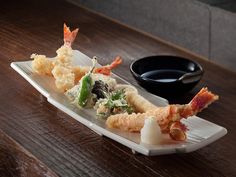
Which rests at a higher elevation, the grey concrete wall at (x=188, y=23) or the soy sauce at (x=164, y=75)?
the soy sauce at (x=164, y=75)

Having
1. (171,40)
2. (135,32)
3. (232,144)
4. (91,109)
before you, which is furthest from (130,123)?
(171,40)

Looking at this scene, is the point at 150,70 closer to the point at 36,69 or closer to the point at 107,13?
the point at 36,69

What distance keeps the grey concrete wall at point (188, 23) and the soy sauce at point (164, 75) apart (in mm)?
436

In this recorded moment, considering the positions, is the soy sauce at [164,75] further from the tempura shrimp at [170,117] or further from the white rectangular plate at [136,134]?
the tempura shrimp at [170,117]

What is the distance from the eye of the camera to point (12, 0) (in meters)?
2.55

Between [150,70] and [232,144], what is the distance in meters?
0.39

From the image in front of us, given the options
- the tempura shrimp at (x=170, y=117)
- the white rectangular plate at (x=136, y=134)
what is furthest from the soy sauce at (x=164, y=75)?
the tempura shrimp at (x=170, y=117)

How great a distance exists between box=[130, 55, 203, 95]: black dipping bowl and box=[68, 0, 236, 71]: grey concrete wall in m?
0.42

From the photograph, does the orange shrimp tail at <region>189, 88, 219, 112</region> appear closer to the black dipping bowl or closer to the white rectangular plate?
the white rectangular plate

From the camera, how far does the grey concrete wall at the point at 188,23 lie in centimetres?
205

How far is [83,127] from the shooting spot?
135 cm

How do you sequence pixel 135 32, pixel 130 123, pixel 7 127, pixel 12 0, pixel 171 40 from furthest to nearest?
1. pixel 12 0
2. pixel 171 40
3. pixel 135 32
4. pixel 7 127
5. pixel 130 123

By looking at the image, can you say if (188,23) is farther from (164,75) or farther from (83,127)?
(83,127)

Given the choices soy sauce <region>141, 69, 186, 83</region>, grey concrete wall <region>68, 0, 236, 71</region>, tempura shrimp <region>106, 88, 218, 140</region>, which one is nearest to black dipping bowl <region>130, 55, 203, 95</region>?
soy sauce <region>141, 69, 186, 83</region>
